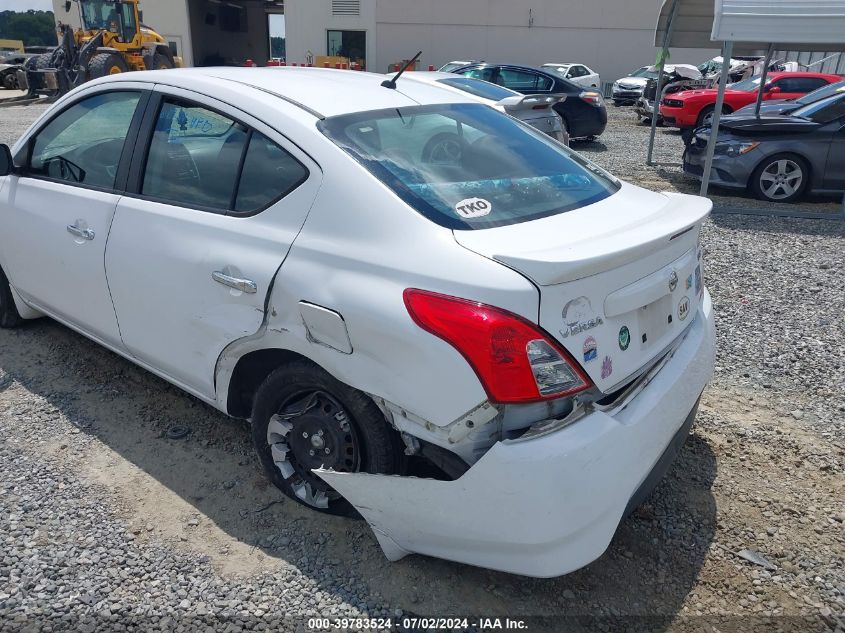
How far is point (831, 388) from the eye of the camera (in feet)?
12.6

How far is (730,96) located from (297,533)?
1537 cm

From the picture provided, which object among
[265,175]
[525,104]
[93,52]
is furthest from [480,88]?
[93,52]

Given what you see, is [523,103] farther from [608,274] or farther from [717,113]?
[608,274]

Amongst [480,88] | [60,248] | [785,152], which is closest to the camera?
[60,248]

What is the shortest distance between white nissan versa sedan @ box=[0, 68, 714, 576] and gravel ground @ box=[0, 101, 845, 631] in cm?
24

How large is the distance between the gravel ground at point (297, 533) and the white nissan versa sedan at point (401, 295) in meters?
0.24

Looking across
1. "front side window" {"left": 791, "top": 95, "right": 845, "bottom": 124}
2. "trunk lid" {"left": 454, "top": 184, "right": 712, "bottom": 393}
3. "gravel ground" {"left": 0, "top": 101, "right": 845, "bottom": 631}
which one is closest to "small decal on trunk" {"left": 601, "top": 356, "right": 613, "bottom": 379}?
"trunk lid" {"left": 454, "top": 184, "right": 712, "bottom": 393}

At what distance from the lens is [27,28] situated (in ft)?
238

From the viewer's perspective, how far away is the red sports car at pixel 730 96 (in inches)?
575

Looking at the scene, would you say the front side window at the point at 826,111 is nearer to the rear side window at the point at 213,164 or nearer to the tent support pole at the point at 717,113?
the tent support pole at the point at 717,113

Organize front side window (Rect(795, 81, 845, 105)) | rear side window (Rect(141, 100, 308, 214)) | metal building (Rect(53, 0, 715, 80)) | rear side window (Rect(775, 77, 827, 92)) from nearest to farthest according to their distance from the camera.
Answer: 1. rear side window (Rect(141, 100, 308, 214))
2. front side window (Rect(795, 81, 845, 105))
3. rear side window (Rect(775, 77, 827, 92))
4. metal building (Rect(53, 0, 715, 80))

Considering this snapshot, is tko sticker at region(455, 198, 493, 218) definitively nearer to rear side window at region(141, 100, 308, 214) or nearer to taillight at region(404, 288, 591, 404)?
taillight at region(404, 288, 591, 404)

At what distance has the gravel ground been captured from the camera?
7.64ft

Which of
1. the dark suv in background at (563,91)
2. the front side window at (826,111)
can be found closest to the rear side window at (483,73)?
the dark suv in background at (563,91)
